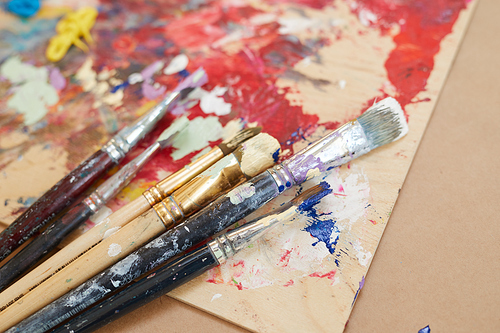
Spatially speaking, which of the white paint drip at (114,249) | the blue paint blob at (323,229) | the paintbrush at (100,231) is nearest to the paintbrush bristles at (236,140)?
the paintbrush at (100,231)

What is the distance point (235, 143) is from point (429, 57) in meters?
0.71

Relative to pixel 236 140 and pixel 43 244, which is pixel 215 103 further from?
pixel 43 244

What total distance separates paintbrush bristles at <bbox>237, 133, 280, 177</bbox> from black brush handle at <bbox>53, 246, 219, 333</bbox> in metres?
0.22

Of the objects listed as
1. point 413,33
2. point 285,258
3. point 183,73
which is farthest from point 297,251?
point 413,33

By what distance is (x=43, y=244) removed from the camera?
0.80 meters

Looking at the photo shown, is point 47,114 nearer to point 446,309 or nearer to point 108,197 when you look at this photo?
point 108,197

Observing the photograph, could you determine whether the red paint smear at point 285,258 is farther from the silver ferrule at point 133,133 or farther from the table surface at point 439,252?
the silver ferrule at point 133,133

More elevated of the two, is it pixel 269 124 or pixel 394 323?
pixel 269 124

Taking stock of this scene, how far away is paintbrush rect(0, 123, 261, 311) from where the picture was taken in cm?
75

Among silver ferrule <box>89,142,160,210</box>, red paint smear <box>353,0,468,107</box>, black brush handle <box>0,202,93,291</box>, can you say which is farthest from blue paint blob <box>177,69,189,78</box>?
red paint smear <box>353,0,468,107</box>

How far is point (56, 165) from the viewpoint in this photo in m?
0.99

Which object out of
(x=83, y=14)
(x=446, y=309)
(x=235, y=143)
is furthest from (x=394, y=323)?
(x=83, y=14)

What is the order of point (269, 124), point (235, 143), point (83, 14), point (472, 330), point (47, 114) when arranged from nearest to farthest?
point (472, 330) < point (235, 143) < point (269, 124) < point (47, 114) < point (83, 14)

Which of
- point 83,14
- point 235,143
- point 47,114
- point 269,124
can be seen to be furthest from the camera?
point 83,14
